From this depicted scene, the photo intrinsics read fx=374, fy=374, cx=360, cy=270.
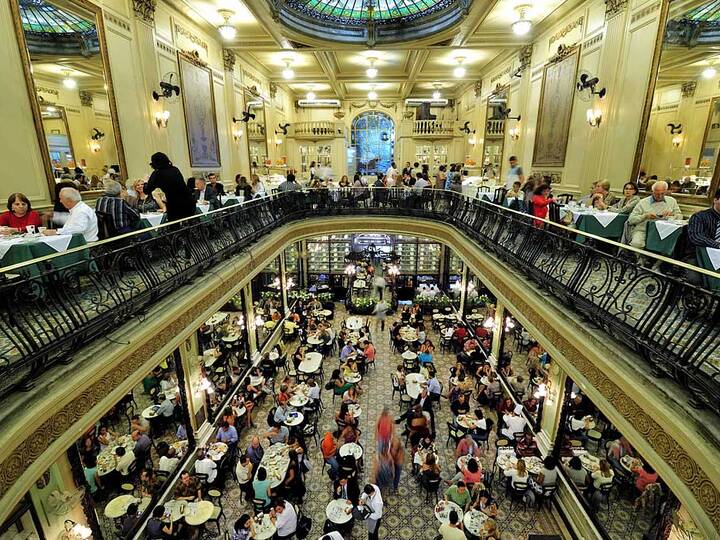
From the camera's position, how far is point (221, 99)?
10742 millimetres

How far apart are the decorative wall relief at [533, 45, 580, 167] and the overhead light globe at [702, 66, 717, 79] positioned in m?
3.53

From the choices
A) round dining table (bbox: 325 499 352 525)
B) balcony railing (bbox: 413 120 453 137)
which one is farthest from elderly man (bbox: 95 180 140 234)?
balcony railing (bbox: 413 120 453 137)

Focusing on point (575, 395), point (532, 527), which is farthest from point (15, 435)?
point (575, 395)

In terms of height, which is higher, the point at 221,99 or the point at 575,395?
the point at 221,99

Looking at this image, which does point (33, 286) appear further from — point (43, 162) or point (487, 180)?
point (487, 180)

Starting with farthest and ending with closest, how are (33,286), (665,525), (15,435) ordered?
(665,525) < (33,286) < (15,435)

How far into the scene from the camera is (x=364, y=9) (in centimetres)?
1049

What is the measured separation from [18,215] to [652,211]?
7.44 m

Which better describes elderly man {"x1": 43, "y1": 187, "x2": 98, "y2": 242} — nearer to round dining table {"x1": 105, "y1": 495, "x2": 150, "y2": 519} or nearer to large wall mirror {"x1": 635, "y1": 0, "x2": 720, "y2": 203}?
round dining table {"x1": 105, "y1": 495, "x2": 150, "y2": 519}

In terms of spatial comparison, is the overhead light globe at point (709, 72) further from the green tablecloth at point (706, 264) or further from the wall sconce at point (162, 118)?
the wall sconce at point (162, 118)

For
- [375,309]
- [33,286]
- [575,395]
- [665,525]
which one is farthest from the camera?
[375,309]

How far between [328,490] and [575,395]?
17.5 feet

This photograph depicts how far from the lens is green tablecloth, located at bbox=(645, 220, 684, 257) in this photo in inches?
169

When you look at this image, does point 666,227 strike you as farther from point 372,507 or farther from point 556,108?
point 556,108
